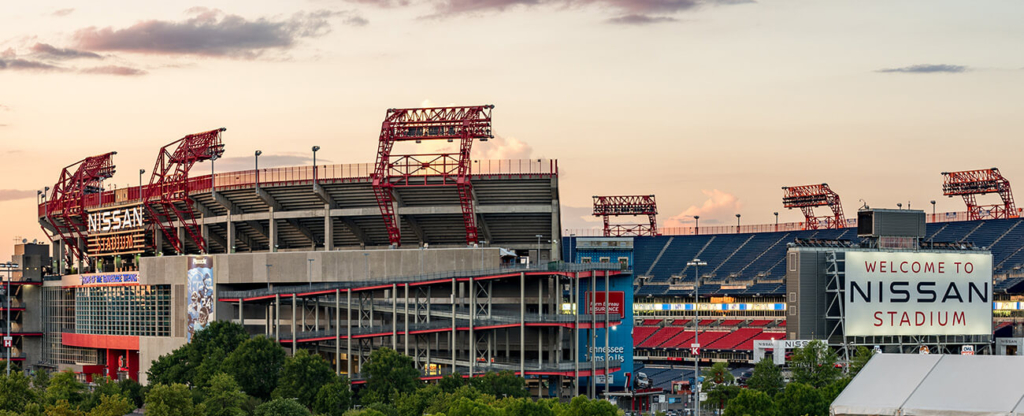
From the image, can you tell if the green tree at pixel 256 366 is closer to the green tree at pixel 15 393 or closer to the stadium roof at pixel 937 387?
the green tree at pixel 15 393

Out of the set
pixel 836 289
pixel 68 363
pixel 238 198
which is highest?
pixel 238 198

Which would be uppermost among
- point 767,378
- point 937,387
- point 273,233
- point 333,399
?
point 273,233

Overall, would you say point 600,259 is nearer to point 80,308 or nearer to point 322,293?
point 322,293

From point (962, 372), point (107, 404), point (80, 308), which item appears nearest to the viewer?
point (962, 372)

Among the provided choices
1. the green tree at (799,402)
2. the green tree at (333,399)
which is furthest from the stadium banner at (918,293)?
the green tree at (333,399)

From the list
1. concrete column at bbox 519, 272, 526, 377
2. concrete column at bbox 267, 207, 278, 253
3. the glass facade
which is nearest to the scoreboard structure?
concrete column at bbox 519, 272, 526, 377

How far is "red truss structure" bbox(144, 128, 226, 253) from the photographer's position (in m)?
146

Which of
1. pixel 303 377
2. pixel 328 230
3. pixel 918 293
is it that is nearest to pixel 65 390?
pixel 303 377

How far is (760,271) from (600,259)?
211 feet

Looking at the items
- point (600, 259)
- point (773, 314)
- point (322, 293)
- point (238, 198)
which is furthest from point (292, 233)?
point (773, 314)

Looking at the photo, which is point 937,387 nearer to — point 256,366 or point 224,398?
point 224,398

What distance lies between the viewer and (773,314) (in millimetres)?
176625

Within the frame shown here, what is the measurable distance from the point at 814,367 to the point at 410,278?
38.2m

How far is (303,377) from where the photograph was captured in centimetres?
9238
